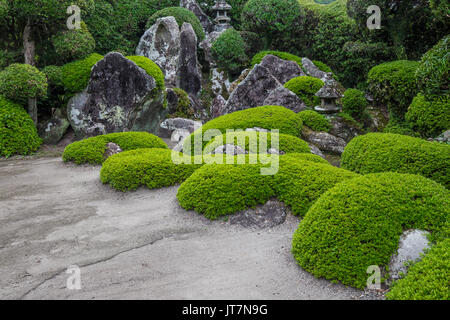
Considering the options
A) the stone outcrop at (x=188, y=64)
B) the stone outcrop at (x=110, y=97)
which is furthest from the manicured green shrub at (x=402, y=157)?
the stone outcrop at (x=188, y=64)

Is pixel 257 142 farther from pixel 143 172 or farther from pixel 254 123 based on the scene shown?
pixel 143 172

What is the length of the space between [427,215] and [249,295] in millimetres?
2127

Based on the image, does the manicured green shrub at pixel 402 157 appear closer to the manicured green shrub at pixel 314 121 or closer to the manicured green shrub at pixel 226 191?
the manicured green shrub at pixel 226 191

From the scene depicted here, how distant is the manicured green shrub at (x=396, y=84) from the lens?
948 centimetres

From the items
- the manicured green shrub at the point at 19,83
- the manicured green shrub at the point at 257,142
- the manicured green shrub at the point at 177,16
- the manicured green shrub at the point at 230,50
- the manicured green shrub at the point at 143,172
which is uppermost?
the manicured green shrub at the point at 177,16

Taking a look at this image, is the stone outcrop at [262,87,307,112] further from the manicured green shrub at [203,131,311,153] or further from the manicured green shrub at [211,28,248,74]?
the manicured green shrub at [211,28,248,74]

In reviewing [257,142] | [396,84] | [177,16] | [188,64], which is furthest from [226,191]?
[177,16]

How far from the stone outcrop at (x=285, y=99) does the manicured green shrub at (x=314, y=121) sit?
2.26ft

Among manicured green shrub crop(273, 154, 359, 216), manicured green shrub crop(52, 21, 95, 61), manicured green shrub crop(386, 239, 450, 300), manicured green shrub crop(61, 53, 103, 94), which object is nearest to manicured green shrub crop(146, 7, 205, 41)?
manicured green shrub crop(52, 21, 95, 61)

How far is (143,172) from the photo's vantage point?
23.3 feet

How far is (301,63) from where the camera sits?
15383 mm

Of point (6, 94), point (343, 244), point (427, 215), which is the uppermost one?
point (6, 94)
